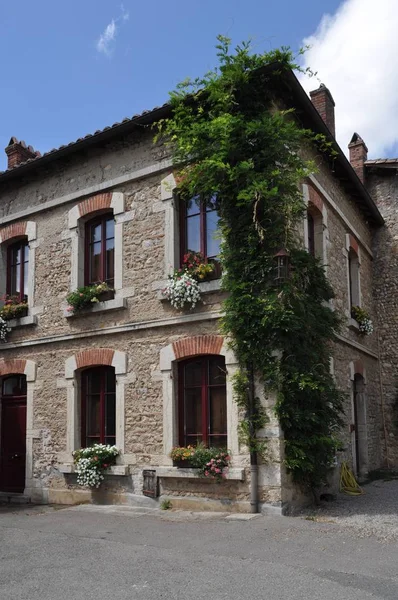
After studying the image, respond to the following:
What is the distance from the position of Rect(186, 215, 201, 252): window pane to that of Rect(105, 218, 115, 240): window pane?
67.8 inches

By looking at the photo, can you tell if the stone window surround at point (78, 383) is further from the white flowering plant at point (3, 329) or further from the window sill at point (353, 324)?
the window sill at point (353, 324)

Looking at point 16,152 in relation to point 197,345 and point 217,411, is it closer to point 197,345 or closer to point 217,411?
point 197,345

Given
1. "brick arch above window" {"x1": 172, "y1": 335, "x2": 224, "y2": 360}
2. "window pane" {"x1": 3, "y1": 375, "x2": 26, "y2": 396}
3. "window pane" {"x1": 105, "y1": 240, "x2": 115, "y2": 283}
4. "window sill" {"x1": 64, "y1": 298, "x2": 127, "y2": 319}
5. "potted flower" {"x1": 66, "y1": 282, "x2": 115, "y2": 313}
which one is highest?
"window pane" {"x1": 105, "y1": 240, "x2": 115, "y2": 283}

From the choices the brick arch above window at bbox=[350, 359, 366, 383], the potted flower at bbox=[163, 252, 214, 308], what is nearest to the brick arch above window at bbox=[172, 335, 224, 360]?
the potted flower at bbox=[163, 252, 214, 308]

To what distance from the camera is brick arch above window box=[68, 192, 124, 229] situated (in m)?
10.9

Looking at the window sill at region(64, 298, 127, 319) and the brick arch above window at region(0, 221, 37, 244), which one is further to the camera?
the brick arch above window at region(0, 221, 37, 244)

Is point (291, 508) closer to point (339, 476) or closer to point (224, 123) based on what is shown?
point (339, 476)

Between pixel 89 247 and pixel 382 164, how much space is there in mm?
7779

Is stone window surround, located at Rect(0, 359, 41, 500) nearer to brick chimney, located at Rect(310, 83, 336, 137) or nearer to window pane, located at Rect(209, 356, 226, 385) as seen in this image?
Answer: window pane, located at Rect(209, 356, 226, 385)

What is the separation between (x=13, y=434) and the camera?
12148mm

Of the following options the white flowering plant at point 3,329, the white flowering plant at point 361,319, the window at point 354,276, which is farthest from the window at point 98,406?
the window at point 354,276

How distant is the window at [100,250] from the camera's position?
11164 millimetres

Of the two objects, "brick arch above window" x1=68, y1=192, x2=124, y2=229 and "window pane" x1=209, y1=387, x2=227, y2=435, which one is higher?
"brick arch above window" x1=68, y1=192, x2=124, y2=229

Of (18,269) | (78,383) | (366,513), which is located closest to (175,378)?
(78,383)
